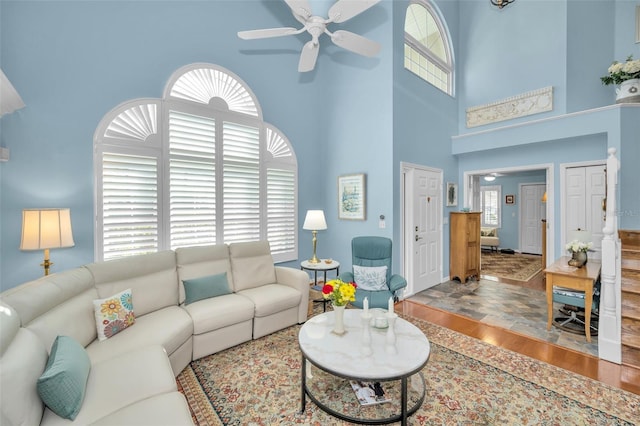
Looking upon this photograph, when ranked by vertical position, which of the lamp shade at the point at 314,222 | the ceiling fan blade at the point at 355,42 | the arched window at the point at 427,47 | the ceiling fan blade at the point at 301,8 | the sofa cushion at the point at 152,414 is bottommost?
the sofa cushion at the point at 152,414

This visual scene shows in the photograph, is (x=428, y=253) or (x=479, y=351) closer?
(x=479, y=351)

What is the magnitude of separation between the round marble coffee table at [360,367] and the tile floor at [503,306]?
183 centimetres

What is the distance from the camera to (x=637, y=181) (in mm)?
3891

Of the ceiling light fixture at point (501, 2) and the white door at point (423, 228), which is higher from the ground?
the ceiling light fixture at point (501, 2)

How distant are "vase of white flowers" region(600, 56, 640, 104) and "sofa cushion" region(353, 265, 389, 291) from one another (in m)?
4.25

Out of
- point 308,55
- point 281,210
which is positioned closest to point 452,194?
point 281,210

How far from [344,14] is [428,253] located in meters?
3.69

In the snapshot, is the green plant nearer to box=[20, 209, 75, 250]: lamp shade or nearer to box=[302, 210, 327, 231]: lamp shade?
box=[302, 210, 327, 231]: lamp shade

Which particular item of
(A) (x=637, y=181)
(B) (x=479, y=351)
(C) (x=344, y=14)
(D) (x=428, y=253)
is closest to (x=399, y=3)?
(C) (x=344, y=14)

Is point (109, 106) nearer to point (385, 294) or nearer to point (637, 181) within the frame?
point (385, 294)

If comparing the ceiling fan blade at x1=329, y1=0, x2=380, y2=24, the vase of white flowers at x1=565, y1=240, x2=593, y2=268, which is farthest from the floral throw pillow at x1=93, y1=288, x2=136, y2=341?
the vase of white flowers at x1=565, y1=240, x2=593, y2=268

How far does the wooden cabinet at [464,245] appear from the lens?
16.6ft

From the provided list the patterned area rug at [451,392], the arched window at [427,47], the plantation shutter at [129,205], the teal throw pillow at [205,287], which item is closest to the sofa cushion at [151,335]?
the teal throw pillow at [205,287]

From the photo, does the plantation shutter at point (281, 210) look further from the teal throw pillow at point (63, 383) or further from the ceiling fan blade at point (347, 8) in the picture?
the teal throw pillow at point (63, 383)
